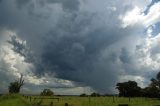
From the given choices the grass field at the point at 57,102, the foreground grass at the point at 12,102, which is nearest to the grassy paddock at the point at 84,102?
the grass field at the point at 57,102

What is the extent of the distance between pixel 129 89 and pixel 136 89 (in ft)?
10.3

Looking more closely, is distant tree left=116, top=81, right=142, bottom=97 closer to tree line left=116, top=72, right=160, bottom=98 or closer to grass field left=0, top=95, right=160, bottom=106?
tree line left=116, top=72, right=160, bottom=98

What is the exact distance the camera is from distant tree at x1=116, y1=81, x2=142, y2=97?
13234cm

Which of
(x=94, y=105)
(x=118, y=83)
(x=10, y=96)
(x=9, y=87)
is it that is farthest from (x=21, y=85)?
(x=94, y=105)

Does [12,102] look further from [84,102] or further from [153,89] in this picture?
[153,89]

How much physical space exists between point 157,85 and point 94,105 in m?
76.0

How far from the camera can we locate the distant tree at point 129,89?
132337mm

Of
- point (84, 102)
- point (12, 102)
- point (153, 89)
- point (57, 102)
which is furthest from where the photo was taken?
point (153, 89)

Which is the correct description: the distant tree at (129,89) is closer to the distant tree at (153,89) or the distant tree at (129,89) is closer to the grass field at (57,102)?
the distant tree at (153,89)

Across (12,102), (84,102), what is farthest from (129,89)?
(12,102)

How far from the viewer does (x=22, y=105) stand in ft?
183

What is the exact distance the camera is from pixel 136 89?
434 ft

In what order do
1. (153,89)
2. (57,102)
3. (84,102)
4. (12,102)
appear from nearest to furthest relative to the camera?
(12,102) → (57,102) → (84,102) → (153,89)

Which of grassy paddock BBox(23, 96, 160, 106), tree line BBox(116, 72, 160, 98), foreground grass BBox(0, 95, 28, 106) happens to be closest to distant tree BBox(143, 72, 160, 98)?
tree line BBox(116, 72, 160, 98)
